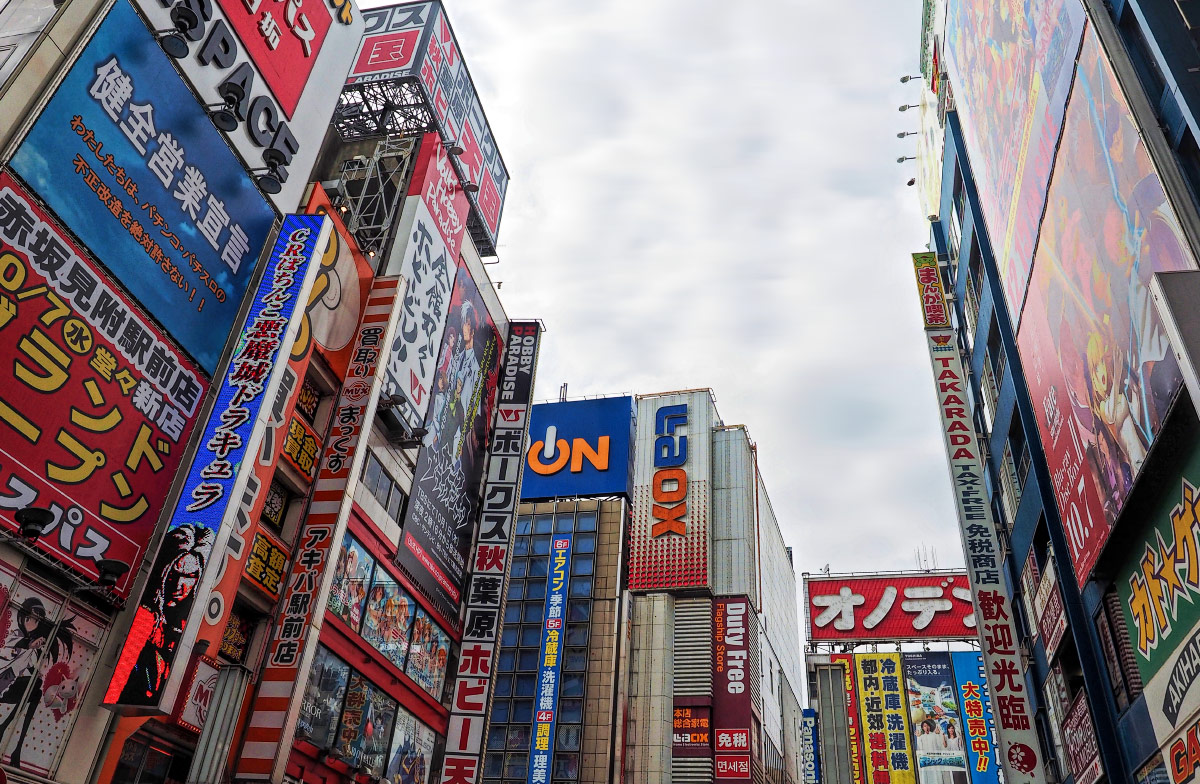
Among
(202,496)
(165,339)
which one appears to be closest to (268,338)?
(165,339)

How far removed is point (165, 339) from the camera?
18.7 m

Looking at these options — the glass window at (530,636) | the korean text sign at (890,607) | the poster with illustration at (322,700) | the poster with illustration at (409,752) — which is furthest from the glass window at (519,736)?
the poster with illustration at (322,700)

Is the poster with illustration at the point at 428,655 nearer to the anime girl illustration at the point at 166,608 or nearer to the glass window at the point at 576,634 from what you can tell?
the anime girl illustration at the point at 166,608

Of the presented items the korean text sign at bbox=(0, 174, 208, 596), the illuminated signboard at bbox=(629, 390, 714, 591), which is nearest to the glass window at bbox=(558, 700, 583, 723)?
the illuminated signboard at bbox=(629, 390, 714, 591)

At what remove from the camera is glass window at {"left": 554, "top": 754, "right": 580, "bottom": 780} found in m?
52.7

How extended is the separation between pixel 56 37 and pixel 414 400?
1520 centimetres

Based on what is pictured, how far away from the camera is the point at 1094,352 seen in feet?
60.5

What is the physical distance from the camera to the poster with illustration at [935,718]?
64062 millimetres

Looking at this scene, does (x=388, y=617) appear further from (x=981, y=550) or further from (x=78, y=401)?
(x=981, y=550)

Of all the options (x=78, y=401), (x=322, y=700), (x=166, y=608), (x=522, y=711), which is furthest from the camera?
(x=522, y=711)

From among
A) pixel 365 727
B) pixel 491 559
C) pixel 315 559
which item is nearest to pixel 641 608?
pixel 491 559

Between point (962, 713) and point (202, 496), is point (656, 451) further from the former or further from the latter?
point (202, 496)

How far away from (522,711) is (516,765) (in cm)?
337

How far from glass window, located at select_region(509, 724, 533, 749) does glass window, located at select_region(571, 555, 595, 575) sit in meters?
10.9
